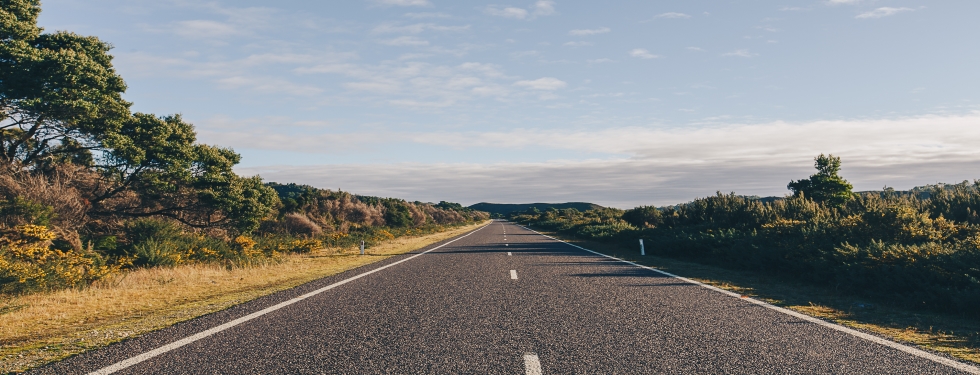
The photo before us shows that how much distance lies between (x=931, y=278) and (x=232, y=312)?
11585 millimetres

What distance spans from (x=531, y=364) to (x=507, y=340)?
1.04m

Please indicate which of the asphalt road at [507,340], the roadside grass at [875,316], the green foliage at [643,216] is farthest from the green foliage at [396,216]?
the asphalt road at [507,340]

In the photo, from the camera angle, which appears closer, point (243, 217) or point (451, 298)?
point (451, 298)

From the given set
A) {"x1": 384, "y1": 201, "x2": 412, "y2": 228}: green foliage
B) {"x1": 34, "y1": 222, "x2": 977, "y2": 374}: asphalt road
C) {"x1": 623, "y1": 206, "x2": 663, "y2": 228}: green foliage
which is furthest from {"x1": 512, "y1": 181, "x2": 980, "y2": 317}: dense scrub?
{"x1": 384, "y1": 201, "x2": 412, "y2": 228}: green foliage

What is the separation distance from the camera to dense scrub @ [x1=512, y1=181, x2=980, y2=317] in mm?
8773

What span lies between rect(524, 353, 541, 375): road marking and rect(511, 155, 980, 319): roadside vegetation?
284 inches

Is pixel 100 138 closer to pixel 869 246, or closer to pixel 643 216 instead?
pixel 869 246

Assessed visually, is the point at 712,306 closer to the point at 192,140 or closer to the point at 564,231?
the point at 192,140

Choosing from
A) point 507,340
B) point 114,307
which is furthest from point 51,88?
point 507,340

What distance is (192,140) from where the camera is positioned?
2527 cm

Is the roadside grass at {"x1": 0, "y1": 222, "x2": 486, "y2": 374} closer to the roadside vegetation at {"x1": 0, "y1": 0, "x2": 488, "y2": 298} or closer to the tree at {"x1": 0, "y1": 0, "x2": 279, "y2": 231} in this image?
the roadside vegetation at {"x1": 0, "y1": 0, "x2": 488, "y2": 298}

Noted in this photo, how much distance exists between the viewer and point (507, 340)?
5859 mm

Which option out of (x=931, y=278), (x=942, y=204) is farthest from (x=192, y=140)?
(x=942, y=204)

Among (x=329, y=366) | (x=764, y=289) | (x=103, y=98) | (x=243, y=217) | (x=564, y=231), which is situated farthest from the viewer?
(x=564, y=231)
